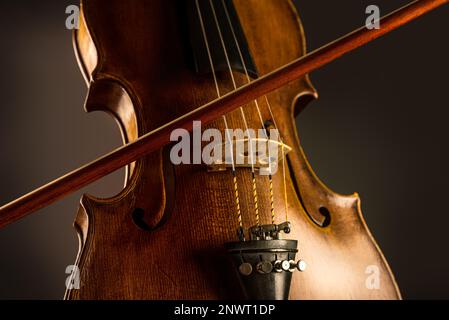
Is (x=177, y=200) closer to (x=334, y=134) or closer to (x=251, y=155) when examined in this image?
(x=251, y=155)

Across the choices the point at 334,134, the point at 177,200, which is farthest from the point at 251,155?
the point at 334,134

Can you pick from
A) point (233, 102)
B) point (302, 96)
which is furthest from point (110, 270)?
point (302, 96)

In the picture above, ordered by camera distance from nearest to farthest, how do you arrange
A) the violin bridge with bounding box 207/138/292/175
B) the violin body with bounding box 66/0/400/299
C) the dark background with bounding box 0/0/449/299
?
1. the violin body with bounding box 66/0/400/299
2. the violin bridge with bounding box 207/138/292/175
3. the dark background with bounding box 0/0/449/299

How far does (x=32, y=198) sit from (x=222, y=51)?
0.50 metres

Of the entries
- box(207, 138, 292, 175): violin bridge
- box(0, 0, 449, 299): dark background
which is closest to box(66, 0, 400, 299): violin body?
box(207, 138, 292, 175): violin bridge

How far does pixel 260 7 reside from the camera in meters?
1.33

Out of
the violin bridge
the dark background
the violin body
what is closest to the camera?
the violin body

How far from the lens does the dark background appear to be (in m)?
1.35

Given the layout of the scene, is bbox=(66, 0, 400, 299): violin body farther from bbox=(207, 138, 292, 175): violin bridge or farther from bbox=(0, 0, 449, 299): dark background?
bbox=(0, 0, 449, 299): dark background

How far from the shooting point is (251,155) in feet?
3.24

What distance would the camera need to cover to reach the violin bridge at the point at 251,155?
0.97 meters

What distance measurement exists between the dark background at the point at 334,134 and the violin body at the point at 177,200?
273mm

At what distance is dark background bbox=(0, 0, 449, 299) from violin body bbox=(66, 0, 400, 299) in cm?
27

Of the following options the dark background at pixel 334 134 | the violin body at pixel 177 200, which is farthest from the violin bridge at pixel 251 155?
the dark background at pixel 334 134
